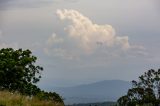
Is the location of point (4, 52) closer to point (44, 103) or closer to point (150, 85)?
point (150, 85)

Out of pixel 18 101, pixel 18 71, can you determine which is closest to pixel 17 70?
pixel 18 71

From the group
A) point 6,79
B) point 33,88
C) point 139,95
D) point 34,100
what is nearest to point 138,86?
point 139,95

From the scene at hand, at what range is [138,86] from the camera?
77750 millimetres

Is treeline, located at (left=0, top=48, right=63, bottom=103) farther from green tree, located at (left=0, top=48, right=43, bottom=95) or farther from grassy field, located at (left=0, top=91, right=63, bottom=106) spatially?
grassy field, located at (left=0, top=91, right=63, bottom=106)

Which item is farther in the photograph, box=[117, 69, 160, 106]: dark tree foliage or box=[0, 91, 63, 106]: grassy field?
box=[117, 69, 160, 106]: dark tree foliage

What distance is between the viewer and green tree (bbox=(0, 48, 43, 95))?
49.3 metres

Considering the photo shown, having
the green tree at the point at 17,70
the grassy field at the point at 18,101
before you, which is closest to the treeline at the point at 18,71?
Answer: the green tree at the point at 17,70

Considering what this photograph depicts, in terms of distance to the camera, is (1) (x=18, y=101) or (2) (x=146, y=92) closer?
(1) (x=18, y=101)

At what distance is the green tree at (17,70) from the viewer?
162 feet

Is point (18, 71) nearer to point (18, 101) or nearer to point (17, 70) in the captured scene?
point (17, 70)

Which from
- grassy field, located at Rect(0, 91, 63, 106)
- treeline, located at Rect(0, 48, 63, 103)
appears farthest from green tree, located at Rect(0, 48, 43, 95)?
grassy field, located at Rect(0, 91, 63, 106)

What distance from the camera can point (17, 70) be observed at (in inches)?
1986

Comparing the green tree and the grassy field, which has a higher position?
the green tree

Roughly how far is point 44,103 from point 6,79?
111 feet
